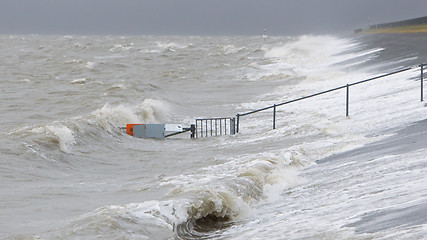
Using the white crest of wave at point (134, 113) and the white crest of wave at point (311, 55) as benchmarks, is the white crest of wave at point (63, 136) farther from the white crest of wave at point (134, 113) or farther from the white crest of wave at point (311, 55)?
the white crest of wave at point (311, 55)

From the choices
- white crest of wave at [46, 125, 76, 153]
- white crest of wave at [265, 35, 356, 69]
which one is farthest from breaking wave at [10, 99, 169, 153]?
white crest of wave at [265, 35, 356, 69]

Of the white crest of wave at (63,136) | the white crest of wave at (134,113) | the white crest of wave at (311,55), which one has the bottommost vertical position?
the white crest of wave at (311,55)

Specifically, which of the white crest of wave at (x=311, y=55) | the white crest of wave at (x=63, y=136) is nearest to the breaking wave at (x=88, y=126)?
the white crest of wave at (x=63, y=136)

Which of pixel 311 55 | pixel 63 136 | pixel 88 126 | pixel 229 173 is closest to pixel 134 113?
pixel 88 126

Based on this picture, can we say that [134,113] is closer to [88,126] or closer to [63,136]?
[88,126]

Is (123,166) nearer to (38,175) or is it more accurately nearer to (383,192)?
(38,175)

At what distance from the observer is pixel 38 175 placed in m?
14.0

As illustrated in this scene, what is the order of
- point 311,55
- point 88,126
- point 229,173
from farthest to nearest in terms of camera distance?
point 311,55 → point 88,126 → point 229,173

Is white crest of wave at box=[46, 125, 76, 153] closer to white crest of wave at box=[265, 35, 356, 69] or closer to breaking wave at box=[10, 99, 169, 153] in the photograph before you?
breaking wave at box=[10, 99, 169, 153]

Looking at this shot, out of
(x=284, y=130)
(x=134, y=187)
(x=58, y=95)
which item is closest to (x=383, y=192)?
(x=134, y=187)

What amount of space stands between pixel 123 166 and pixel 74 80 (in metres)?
28.1

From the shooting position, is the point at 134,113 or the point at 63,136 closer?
the point at 63,136

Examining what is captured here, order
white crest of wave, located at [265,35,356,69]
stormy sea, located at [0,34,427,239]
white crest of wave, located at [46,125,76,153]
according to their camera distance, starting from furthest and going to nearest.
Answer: white crest of wave, located at [265,35,356,69], white crest of wave, located at [46,125,76,153], stormy sea, located at [0,34,427,239]

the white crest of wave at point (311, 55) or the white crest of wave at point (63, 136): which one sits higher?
the white crest of wave at point (63, 136)
